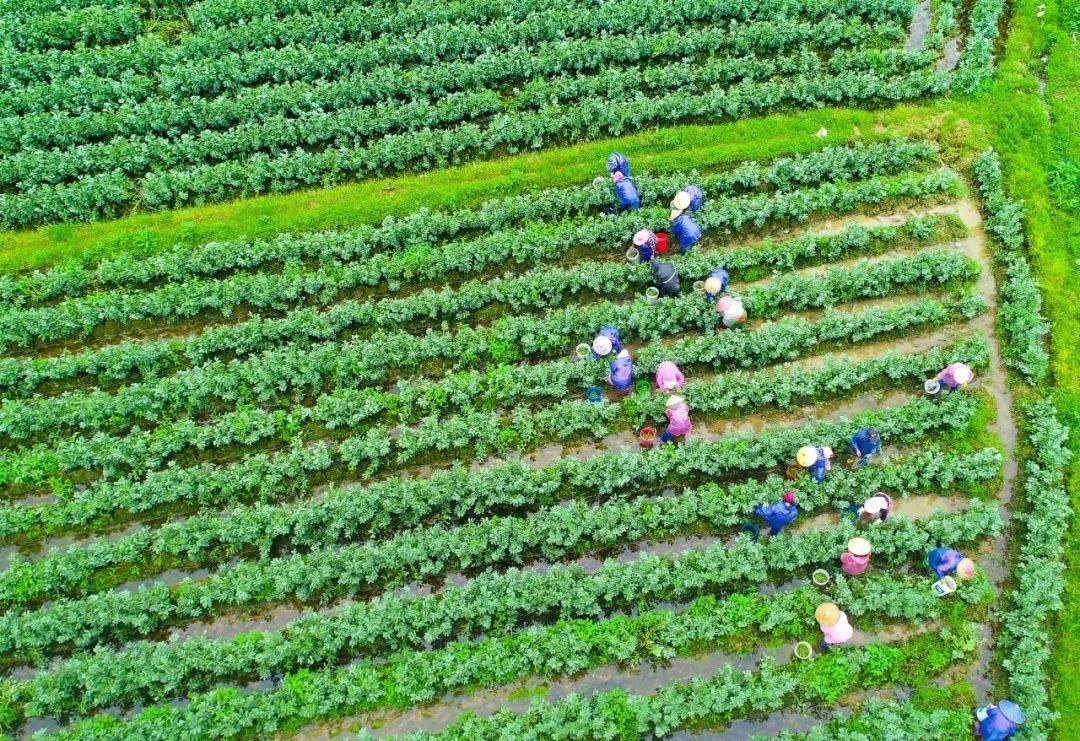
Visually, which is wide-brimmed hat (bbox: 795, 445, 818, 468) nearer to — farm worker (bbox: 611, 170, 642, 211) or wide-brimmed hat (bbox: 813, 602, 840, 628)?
wide-brimmed hat (bbox: 813, 602, 840, 628)

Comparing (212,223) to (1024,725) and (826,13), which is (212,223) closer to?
(826,13)

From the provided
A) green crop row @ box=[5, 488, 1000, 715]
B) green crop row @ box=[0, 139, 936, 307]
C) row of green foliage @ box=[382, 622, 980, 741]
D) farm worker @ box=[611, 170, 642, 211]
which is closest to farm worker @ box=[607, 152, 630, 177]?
farm worker @ box=[611, 170, 642, 211]

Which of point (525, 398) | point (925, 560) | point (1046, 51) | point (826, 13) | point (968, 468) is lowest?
point (925, 560)

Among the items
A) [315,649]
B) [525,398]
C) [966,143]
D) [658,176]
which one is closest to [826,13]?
[966,143]

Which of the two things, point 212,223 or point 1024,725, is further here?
point 212,223

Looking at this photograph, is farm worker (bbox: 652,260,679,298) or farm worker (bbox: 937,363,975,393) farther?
farm worker (bbox: 652,260,679,298)

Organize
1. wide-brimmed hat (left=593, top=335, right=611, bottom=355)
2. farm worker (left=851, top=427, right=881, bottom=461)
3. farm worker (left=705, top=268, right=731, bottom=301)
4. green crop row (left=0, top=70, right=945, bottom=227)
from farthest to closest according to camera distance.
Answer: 1. green crop row (left=0, top=70, right=945, bottom=227)
2. farm worker (left=705, top=268, right=731, bottom=301)
3. wide-brimmed hat (left=593, top=335, right=611, bottom=355)
4. farm worker (left=851, top=427, right=881, bottom=461)

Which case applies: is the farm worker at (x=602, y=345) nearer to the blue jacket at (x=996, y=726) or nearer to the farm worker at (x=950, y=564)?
the farm worker at (x=950, y=564)
